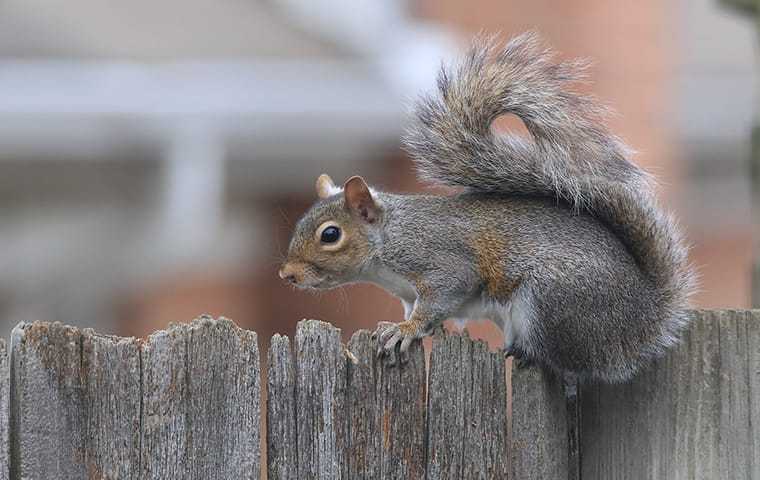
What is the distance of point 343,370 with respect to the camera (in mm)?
2146

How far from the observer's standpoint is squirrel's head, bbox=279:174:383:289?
279 centimetres

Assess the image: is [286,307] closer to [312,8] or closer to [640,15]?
[312,8]

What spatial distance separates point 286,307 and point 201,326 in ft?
13.8

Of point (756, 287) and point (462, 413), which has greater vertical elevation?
point (756, 287)

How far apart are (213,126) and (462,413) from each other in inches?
119

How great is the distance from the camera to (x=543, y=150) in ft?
8.18

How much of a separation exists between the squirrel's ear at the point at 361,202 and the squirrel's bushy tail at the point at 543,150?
0.17 meters

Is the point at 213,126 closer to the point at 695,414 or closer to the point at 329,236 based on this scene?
the point at 329,236

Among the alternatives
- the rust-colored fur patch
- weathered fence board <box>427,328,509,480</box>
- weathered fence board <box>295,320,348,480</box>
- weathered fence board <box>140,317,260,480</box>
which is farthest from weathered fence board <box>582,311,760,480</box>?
weathered fence board <box>140,317,260,480</box>

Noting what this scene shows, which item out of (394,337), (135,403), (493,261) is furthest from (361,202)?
(135,403)

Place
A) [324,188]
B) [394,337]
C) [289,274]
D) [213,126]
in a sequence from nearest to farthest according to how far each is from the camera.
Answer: [394,337], [289,274], [324,188], [213,126]

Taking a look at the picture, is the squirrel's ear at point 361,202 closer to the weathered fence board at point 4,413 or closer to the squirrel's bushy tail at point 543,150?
the squirrel's bushy tail at point 543,150

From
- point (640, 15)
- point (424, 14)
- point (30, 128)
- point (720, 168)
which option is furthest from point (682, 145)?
point (30, 128)

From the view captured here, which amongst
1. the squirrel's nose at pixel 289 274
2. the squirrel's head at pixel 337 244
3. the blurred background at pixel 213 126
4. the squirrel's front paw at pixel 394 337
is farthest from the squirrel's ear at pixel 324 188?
the blurred background at pixel 213 126
